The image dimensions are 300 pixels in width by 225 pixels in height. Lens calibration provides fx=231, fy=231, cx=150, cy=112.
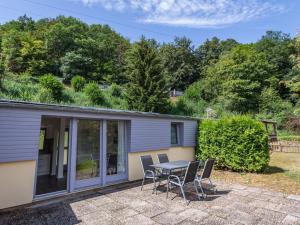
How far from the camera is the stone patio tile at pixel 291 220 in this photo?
4.37 meters

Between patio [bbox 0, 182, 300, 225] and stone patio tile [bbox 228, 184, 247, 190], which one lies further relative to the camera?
stone patio tile [bbox 228, 184, 247, 190]

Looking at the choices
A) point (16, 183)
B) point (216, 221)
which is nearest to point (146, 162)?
point (216, 221)

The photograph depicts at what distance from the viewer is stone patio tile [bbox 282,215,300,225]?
172 inches

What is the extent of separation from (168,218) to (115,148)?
360 cm

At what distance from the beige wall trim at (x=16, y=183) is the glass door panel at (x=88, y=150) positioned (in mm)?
1374

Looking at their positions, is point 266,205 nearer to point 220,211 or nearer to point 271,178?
point 220,211

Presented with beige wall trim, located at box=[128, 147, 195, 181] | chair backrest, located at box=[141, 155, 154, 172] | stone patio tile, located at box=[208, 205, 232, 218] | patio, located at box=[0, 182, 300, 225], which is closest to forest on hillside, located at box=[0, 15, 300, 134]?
beige wall trim, located at box=[128, 147, 195, 181]

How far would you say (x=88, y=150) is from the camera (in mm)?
7004

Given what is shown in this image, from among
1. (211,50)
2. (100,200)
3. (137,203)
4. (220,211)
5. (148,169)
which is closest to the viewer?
(220,211)

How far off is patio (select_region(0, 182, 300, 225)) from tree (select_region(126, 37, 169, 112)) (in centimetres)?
1465

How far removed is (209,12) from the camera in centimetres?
1277

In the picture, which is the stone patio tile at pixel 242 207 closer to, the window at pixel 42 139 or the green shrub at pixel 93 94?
the window at pixel 42 139

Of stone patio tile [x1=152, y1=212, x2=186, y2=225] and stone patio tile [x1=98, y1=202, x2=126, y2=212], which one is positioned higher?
stone patio tile [x1=152, y1=212, x2=186, y2=225]

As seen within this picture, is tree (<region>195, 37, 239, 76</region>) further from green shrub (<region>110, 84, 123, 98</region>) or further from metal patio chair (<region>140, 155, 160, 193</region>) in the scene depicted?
metal patio chair (<region>140, 155, 160, 193</region>)
